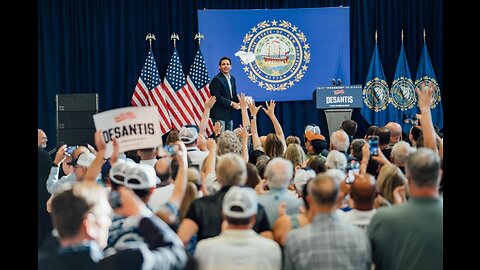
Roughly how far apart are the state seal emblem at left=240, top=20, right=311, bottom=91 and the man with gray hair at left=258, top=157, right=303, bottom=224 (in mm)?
7971

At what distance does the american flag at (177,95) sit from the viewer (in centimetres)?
1115

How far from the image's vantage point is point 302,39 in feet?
39.1

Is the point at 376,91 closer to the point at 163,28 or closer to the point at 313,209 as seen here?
the point at 163,28

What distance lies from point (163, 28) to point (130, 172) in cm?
913

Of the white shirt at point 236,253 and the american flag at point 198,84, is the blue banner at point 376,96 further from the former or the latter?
the white shirt at point 236,253

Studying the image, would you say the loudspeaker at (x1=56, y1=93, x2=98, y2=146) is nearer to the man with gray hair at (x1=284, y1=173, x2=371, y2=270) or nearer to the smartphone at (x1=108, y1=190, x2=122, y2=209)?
the smartphone at (x1=108, y1=190, x2=122, y2=209)

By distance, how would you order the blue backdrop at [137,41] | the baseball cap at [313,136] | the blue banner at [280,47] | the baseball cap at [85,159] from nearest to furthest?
the baseball cap at [85,159], the baseball cap at [313,136], the blue banner at [280,47], the blue backdrop at [137,41]

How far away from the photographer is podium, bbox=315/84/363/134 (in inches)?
415

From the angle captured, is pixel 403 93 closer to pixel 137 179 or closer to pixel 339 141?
pixel 339 141

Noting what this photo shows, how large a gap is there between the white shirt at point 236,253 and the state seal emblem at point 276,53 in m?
8.81

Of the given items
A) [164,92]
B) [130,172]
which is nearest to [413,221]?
[130,172]

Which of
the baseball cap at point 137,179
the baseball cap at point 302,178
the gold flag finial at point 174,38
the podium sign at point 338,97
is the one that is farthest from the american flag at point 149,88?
the baseball cap at point 137,179

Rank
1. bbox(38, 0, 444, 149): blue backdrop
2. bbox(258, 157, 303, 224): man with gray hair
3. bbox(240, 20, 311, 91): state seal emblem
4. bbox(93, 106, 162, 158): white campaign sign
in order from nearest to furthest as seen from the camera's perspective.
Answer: bbox(93, 106, 162, 158): white campaign sign → bbox(258, 157, 303, 224): man with gray hair → bbox(240, 20, 311, 91): state seal emblem → bbox(38, 0, 444, 149): blue backdrop

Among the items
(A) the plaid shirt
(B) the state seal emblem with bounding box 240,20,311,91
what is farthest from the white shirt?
(B) the state seal emblem with bounding box 240,20,311,91
